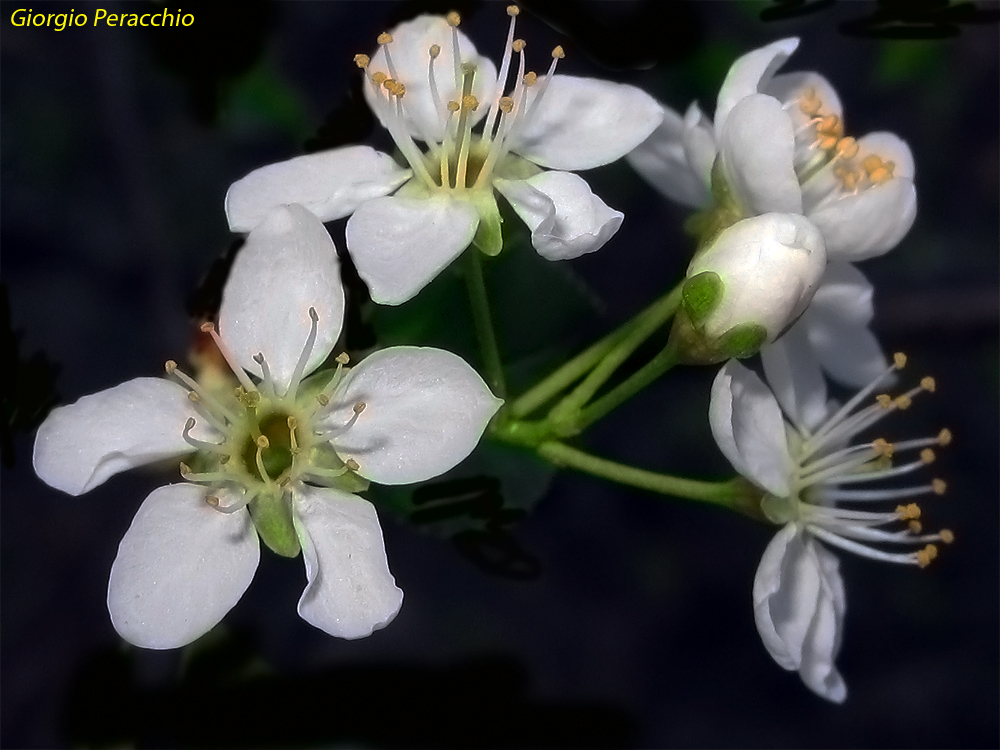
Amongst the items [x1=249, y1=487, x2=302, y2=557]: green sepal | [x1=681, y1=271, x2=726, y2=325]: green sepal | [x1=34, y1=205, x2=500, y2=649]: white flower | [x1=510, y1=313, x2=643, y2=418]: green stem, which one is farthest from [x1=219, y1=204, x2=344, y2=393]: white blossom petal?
[x1=681, y1=271, x2=726, y2=325]: green sepal

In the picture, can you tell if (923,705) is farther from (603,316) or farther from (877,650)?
(603,316)

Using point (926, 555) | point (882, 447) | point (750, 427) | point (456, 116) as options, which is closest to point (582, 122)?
point (456, 116)

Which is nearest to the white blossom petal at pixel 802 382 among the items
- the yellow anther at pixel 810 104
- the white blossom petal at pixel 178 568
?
the yellow anther at pixel 810 104

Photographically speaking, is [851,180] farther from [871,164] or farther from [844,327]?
[844,327]

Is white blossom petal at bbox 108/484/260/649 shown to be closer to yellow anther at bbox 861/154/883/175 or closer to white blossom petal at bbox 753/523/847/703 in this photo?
white blossom petal at bbox 753/523/847/703

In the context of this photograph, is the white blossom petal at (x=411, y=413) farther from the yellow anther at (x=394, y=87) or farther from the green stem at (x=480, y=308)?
the yellow anther at (x=394, y=87)

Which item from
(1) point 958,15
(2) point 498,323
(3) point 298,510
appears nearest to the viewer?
(3) point 298,510

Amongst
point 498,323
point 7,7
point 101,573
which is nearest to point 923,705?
point 498,323

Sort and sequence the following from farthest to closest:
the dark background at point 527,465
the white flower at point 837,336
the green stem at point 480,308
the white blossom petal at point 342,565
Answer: the dark background at point 527,465 → the white flower at point 837,336 → the green stem at point 480,308 → the white blossom petal at point 342,565

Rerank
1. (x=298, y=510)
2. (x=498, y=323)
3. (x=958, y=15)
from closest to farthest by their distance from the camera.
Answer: (x=298, y=510) → (x=498, y=323) → (x=958, y=15)
